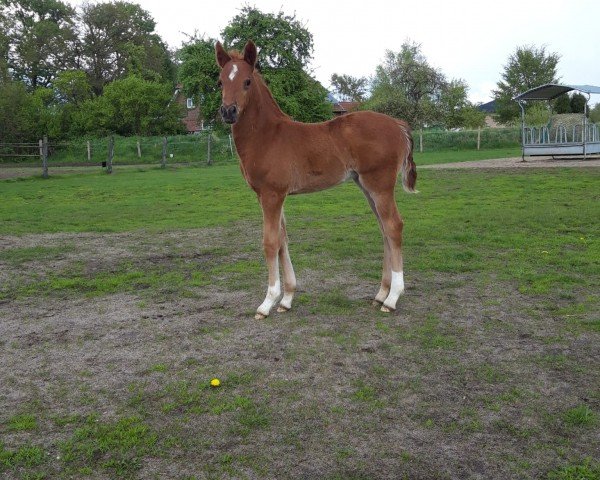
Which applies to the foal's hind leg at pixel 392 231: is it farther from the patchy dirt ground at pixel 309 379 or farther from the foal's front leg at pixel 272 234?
the foal's front leg at pixel 272 234

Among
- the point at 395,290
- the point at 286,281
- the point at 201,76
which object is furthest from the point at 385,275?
the point at 201,76

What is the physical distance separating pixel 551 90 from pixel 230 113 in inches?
1014

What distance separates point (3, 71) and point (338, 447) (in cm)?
5588

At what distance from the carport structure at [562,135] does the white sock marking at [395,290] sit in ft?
72.9

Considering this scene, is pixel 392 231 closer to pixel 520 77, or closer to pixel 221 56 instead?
pixel 221 56

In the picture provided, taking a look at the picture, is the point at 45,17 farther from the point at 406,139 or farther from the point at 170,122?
the point at 406,139

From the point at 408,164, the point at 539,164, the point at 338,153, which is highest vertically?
the point at 539,164

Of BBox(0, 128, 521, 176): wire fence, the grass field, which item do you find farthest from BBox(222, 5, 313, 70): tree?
the grass field

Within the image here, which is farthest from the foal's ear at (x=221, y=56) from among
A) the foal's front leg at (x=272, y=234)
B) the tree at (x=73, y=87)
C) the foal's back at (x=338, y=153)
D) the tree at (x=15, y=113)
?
the tree at (x=73, y=87)

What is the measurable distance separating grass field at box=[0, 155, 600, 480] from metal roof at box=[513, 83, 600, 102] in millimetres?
18412

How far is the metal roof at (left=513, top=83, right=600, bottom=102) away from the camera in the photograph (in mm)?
24938

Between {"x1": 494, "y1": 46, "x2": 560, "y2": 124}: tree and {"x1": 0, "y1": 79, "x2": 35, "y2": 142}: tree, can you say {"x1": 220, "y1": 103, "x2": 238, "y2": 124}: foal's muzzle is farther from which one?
{"x1": 494, "y1": 46, "x2": 560, "y2": 124}: tree

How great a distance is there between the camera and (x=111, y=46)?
196ft

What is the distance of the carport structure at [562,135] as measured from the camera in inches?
984
